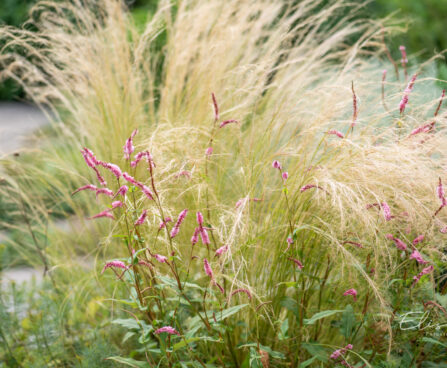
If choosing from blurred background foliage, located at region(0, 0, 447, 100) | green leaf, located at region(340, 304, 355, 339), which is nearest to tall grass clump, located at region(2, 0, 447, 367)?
green leaf, located at region(340, 304, 355, 339)

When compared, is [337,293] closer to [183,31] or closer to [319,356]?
[319,356]

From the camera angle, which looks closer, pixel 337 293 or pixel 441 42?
pixel 337 293

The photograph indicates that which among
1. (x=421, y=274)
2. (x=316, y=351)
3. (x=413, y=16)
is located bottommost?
(x=316, y=351)

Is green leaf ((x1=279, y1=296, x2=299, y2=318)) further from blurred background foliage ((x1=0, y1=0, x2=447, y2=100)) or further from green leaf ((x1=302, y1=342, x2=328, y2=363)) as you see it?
blurred background foliage ((x1=0, y1=0, x2=447, y2=100))

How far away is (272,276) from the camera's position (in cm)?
156

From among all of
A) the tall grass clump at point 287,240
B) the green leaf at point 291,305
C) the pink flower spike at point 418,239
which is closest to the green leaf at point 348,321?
the tall grass clump at point 287,240

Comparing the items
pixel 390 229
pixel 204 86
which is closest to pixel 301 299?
pixel 390 229

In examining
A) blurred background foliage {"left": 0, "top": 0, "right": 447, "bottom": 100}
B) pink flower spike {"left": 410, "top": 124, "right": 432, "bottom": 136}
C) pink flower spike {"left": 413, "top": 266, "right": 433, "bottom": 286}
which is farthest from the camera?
blurred background foliage {"left": 0, "top": 0, "right": 447, "bottom": 100}

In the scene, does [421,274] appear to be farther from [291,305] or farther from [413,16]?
[413,16]

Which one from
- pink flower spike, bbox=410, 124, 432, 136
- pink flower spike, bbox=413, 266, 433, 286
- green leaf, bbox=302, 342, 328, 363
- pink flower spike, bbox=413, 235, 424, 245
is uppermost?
pink flower spike, bbox=410, 124, 432, 136

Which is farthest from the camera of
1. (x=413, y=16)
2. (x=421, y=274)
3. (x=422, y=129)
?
(x=413, y=16)

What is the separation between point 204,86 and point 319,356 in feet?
4.04

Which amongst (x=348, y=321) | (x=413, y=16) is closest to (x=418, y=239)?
(x=348, y=321)

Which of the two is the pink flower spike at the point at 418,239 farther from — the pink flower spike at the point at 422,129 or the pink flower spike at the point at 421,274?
the pink flower spike at the point at 422,129
